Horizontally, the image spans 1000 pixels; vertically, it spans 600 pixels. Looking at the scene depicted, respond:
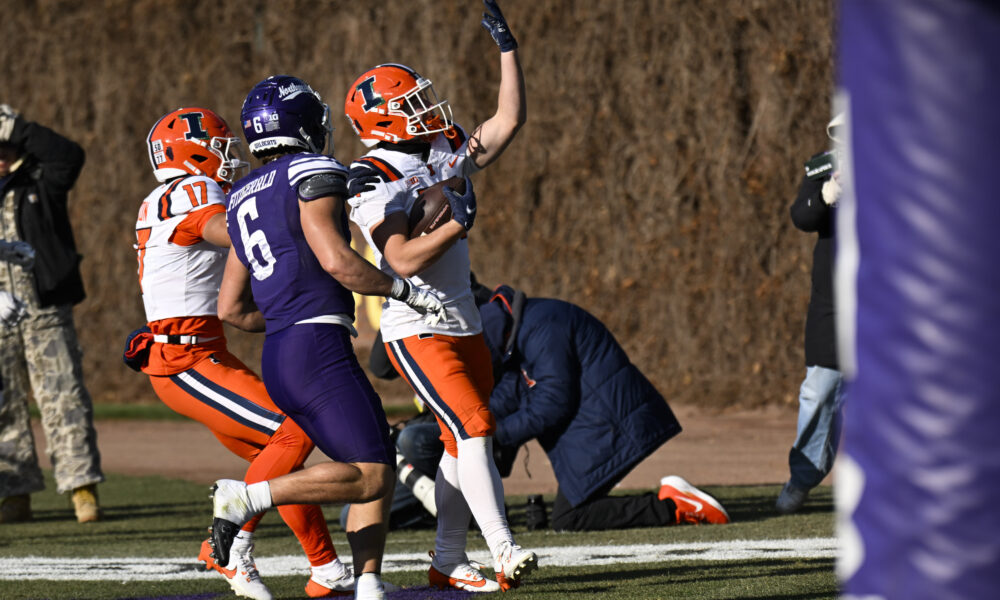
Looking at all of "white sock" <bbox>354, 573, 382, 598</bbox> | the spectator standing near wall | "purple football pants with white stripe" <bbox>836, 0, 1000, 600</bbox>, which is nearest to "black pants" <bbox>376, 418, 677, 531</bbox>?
the spectator standing near wall

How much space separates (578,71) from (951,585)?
12.5m

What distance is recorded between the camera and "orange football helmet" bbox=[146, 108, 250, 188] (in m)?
5.68

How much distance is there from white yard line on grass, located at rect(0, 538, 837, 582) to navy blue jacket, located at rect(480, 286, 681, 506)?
521 mm

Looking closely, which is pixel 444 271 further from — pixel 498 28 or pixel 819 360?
pixel 819 360

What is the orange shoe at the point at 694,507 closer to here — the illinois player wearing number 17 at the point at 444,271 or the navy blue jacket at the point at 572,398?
the navy blue jacket at the point at 572,398

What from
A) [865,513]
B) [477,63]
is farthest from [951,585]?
[477,63]

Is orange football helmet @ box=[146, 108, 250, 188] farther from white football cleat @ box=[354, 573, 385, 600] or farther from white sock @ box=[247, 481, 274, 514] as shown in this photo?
white football cleat @ box=[354, 573, 385, 600]

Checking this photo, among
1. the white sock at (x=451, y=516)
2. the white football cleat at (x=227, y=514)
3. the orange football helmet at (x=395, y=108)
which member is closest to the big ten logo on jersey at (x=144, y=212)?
the orange football helmet at (x=395, y=108)

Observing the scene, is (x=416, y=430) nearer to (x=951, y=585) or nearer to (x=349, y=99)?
(x=349, y=99)

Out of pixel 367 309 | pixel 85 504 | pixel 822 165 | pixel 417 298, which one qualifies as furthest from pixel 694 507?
pixel 367 309

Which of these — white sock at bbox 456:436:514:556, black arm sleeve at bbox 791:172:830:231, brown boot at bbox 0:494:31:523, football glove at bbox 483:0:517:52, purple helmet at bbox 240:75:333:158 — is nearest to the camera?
purple helmet at bbox 240:75:333:158

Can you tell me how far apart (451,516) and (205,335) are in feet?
4.27

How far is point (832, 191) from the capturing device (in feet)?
21.6

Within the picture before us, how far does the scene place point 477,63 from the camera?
14.8 metres
